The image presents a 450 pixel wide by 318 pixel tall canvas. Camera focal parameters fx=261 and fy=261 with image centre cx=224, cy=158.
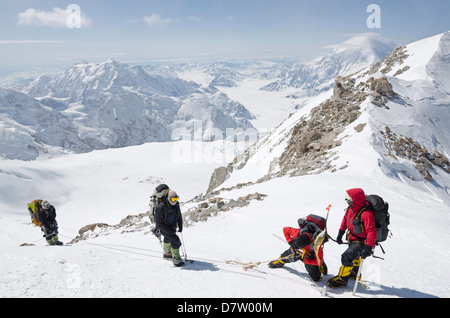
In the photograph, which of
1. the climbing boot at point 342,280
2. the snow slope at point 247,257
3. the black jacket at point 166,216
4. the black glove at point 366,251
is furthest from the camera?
the black jacket at point 166,216

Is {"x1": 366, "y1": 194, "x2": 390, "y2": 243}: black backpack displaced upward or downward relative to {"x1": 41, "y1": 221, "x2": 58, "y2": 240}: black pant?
upward

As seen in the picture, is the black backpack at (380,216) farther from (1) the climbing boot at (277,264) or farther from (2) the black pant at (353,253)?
(1) the climbing boot at (277,264)

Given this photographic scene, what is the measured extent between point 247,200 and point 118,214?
24.4 meters

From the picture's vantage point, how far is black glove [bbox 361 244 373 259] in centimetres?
567

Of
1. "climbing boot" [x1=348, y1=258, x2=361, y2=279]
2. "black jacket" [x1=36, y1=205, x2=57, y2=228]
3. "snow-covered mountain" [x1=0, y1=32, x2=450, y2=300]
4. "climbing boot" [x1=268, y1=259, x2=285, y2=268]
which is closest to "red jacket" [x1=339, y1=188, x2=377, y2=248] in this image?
"climbing boot" [x1=348, y1=258, x2=361, y2=279]

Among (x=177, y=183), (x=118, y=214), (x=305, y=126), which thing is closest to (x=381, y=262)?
(x=305, y=126)

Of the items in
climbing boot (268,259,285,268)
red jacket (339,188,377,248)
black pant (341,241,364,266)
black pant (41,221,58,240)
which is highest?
red jacket (339,188,377,248)

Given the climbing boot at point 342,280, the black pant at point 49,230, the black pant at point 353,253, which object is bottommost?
the black pant at point 49,230

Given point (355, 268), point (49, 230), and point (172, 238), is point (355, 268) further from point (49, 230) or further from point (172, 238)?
point (49, 230)

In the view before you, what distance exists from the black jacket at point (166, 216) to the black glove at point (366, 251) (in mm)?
4551

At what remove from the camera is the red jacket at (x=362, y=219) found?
5.55 metres

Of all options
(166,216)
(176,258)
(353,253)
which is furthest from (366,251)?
(166,216)

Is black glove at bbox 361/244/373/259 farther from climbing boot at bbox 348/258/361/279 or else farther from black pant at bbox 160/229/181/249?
black pant at bbox 160/229/181/249

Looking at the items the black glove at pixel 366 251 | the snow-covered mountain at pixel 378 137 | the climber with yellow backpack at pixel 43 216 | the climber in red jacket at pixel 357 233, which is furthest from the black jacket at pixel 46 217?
the snow-covered mountain at pixel 378 137
